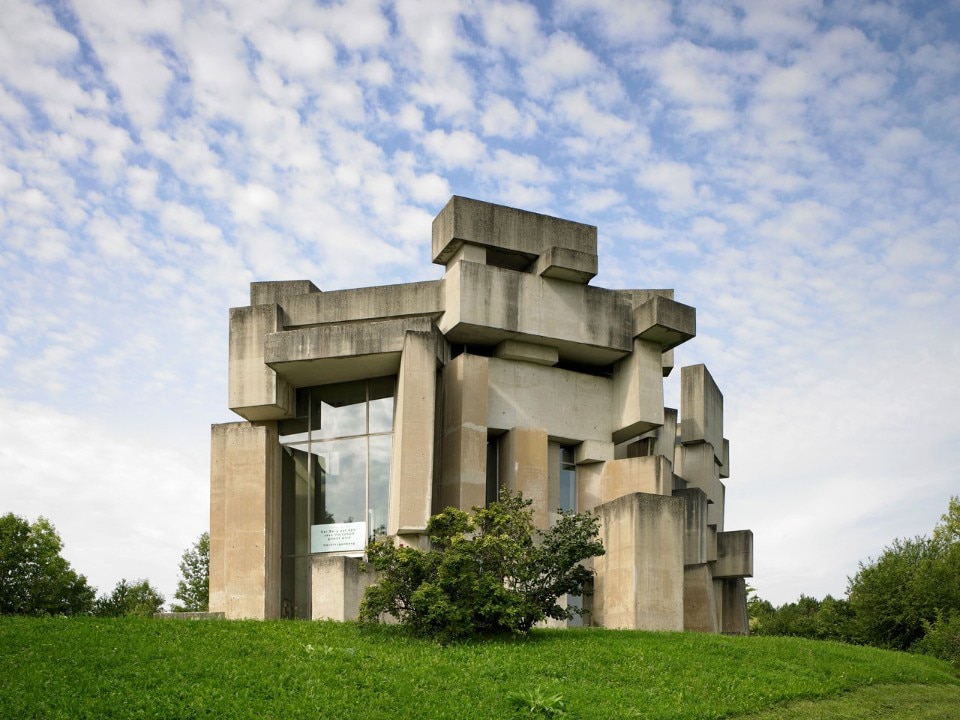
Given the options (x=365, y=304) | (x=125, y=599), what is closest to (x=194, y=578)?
(x=125, y=599)

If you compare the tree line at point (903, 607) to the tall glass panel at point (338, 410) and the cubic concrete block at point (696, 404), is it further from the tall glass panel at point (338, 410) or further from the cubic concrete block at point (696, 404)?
Answer: the tall glass panel at point (338, 410)

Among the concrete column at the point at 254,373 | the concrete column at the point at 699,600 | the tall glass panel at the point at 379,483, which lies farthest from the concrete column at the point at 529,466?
the concrete column at the point at 699,600

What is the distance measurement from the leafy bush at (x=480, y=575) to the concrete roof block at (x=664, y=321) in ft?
27.7

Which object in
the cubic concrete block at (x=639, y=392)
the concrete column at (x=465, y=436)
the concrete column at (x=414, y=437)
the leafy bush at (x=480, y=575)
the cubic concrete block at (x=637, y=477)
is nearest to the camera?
the leafy bush at (x=480, y=575)

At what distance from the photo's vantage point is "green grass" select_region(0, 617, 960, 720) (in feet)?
52.8

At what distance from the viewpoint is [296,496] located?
100 ft

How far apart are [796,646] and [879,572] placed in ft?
51.0

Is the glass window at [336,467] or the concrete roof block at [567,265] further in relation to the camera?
the concrete roof block at [567,265]

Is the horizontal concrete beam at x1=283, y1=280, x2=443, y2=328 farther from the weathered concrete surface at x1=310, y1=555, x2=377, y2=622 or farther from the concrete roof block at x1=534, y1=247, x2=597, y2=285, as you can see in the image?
the weathered concrete surface at x1=310, y1=555, x2=377, y2=622

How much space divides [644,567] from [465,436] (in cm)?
578

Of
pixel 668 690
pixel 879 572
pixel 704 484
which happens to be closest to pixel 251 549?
pixel 668 690

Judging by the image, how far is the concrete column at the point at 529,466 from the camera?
95.8 ft

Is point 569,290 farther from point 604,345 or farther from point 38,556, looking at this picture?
point 38,556

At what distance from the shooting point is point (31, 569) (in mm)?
42938
